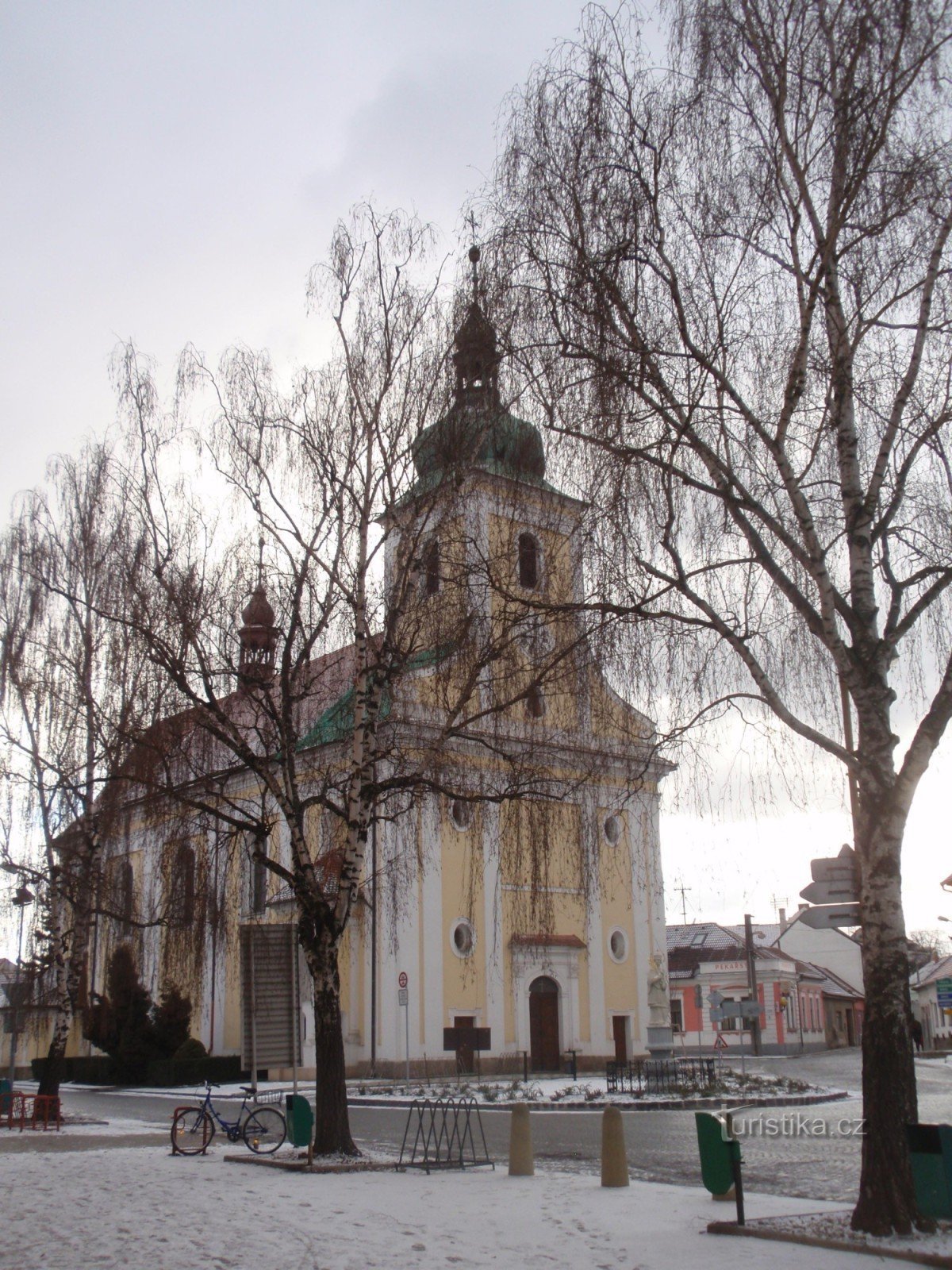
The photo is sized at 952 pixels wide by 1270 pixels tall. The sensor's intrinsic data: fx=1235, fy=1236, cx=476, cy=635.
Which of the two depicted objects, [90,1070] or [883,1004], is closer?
[883,1004]

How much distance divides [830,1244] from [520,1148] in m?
5.41

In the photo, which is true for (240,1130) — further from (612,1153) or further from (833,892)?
(833,892)

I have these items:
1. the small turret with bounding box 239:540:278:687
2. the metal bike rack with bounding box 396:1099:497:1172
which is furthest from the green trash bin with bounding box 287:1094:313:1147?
the small turret with bounding box 239:540:278:687

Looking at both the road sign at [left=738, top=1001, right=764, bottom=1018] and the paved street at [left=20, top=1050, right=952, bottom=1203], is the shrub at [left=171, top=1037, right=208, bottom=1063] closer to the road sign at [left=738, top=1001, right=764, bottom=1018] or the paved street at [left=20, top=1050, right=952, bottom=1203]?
the paved street at [left=20, top=1050, right=952, bottom=1203]

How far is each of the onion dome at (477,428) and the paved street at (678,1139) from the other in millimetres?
7448

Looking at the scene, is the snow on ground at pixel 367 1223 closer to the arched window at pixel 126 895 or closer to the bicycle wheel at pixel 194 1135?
the bicycle wheel at pixel 194 1135

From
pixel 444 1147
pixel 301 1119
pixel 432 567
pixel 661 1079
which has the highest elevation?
pixel 432 567

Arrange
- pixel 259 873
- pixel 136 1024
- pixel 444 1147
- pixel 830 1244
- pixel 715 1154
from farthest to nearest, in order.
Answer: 1. pixel 136 1024
2. pixel 259 873
3. pixel 444 1147
4. pixel 715 1154
5. pixel 830 1244

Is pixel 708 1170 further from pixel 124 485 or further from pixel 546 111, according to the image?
pixel 124 485

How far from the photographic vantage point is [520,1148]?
13414 mm

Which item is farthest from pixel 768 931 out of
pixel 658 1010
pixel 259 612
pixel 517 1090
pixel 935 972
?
pixel 259 612

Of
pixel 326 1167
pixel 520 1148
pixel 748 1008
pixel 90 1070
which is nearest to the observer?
pixel 520 1148

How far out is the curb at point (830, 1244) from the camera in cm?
Result: 812

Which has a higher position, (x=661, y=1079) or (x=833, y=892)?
(x=833, y=892)
